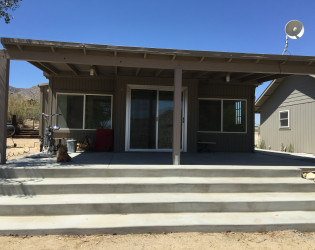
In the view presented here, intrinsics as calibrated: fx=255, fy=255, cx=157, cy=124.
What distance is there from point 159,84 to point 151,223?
5054 mm

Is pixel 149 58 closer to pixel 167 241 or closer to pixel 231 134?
pixel 167 241

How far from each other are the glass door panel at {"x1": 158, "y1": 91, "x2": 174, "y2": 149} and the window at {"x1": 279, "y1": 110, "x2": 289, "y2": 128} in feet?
24.3

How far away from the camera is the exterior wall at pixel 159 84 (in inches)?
309

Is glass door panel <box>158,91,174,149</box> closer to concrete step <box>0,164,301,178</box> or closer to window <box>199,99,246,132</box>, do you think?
window <box>199,99,246,132</box>

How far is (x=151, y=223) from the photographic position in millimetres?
3629

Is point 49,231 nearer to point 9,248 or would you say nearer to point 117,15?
point 9,248

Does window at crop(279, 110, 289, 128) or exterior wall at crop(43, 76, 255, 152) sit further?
window at crop(279, 110, 289, 128)

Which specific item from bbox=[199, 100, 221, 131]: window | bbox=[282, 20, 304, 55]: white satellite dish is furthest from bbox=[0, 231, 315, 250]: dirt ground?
bbox=[282, 20, 304, 55]: white satellite dish

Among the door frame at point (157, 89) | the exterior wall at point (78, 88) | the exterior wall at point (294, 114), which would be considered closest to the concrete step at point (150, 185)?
the door frame at point (157, 89)

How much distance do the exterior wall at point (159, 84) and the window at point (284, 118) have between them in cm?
476

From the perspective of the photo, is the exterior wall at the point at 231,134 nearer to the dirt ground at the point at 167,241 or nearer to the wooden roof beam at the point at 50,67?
the wooden roof beam at the point at 50,67

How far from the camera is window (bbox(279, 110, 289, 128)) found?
41.2 ft

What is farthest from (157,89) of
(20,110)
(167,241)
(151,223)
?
(20,110)

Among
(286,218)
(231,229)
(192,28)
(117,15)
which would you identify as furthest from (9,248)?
(192,28)
